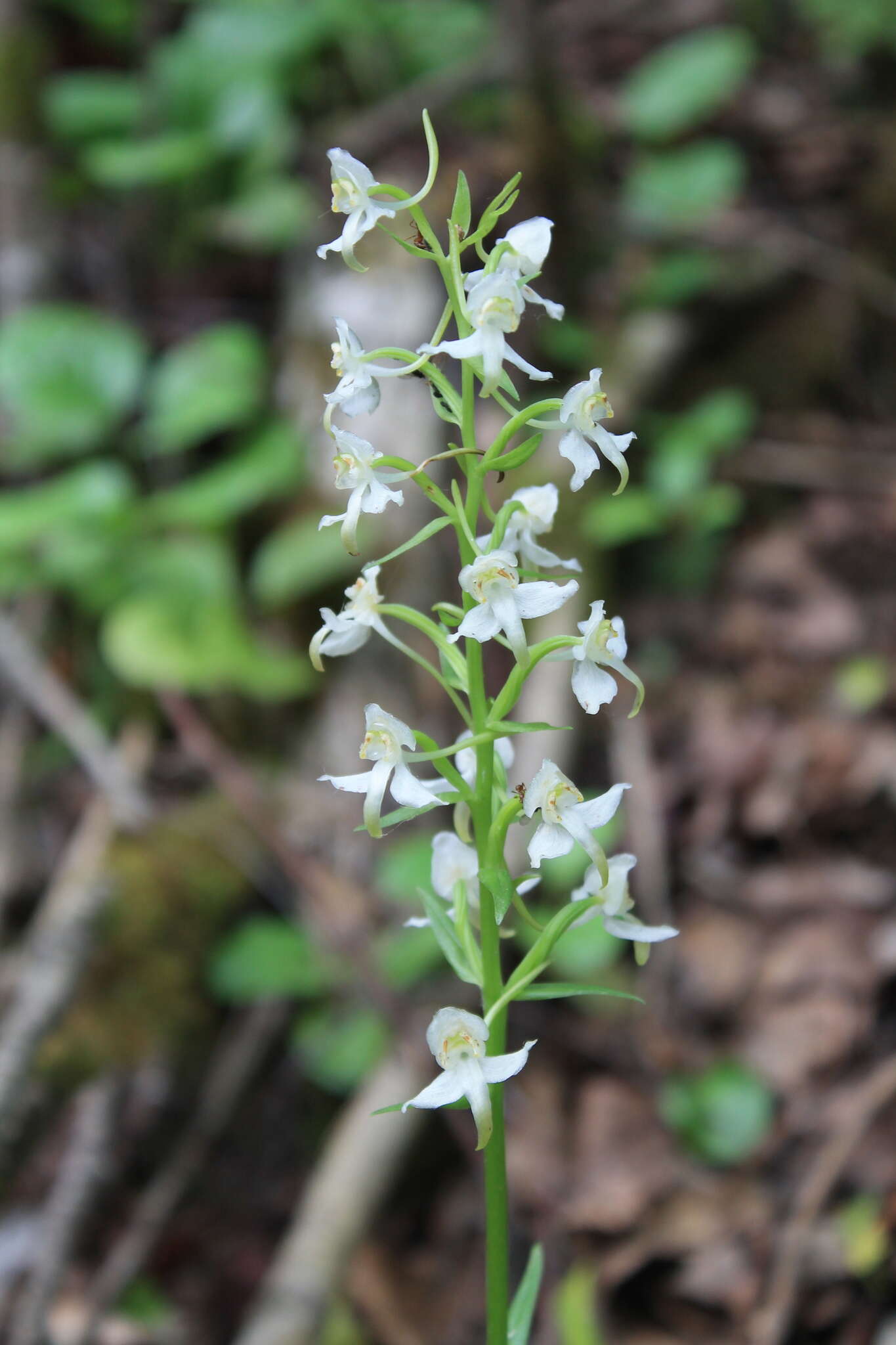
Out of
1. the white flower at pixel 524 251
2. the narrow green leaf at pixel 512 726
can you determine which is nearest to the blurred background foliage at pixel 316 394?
the narrow green leaf at pixel 512 726

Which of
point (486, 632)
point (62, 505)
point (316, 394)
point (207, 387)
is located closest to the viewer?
point (486, 632)

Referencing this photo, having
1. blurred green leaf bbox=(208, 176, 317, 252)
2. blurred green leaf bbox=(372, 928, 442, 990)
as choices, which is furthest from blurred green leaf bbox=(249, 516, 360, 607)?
→ blurred green leaf bbox=(208, 176, 317, 252)

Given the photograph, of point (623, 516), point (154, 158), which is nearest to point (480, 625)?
point (623, 516)

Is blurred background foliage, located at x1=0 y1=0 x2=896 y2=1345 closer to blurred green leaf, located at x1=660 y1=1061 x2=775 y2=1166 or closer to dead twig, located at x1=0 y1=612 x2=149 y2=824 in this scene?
blurred green leaf, located at x1=660 y1=1061 x2=775 y2=1166

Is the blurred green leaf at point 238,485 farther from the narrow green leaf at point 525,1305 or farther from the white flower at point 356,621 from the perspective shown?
the narrow green leaf at point 525,1305

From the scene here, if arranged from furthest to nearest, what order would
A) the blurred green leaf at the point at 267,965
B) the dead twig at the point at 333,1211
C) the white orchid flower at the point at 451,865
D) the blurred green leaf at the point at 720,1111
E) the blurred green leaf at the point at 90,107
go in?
the blurred green leaf at the point at 90,107, the blurred green leaf at the point at 267,965, the blurred green leaf at the point at 720,1111, the dead twig at the point at 333,1211, the white orchid flower at the point at 451,865

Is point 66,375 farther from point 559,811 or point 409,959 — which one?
point 559,811

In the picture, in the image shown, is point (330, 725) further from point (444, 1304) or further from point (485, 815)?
point (485, 815)
